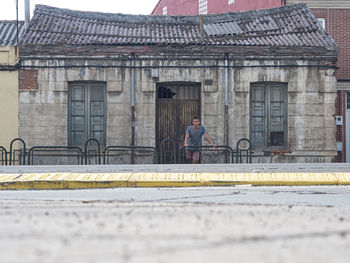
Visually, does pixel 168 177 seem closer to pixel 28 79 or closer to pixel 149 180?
pixel 149 180

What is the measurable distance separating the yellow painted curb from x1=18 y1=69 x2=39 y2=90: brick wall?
7.30m

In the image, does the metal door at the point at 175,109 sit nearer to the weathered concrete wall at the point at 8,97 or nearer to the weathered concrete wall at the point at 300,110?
the weathered concrete wall at the point at 300,110

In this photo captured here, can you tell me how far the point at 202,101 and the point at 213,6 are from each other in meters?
14.4

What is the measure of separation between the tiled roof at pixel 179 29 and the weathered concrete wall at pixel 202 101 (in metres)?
0.68

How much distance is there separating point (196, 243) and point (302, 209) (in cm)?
214

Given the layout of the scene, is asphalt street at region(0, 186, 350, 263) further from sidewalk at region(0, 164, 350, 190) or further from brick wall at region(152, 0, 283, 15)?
brick wall at region(152, 0, 283, 15)

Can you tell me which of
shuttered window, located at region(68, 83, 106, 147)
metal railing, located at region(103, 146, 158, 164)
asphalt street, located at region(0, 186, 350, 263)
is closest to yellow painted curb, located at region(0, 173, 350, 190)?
asphalt street, located at region(0, 186, 350, 263)

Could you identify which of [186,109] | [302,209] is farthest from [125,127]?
[302,209]

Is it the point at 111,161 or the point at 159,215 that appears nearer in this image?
the point at 159,215

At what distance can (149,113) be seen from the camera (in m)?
17.1

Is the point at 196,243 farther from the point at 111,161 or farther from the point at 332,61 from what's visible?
the point at 332,61

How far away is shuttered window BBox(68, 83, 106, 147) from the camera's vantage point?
17.3 meters

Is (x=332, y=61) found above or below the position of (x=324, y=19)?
below

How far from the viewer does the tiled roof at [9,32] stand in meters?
18.7
